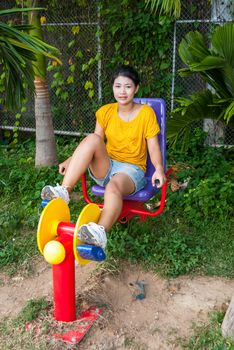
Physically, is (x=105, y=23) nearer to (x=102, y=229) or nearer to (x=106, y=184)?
(x=106, y=184)

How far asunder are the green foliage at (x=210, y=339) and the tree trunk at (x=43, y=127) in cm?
267

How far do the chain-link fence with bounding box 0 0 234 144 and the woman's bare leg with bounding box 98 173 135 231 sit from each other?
272 centimetres

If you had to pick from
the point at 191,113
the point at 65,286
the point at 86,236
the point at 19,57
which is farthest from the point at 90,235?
the point at 191,113

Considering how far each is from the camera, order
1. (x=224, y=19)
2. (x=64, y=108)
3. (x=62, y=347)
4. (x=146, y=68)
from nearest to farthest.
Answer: (x=62, y=347) → (x=224, y=19) → (x=146, y=68) → (x=64, y=108)

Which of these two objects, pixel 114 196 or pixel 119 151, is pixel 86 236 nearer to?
pixel 114 196

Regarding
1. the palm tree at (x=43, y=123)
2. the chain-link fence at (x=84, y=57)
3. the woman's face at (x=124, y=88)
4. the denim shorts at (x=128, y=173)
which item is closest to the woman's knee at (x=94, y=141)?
the denim shorts at (x=128, y=173)

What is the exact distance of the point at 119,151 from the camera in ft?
10.4

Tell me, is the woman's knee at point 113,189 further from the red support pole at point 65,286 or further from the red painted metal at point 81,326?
the red painted metal at point 81,326

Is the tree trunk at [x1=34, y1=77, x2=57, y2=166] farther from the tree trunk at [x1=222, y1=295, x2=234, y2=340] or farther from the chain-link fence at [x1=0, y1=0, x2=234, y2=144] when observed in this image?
the tree trunk at [x1=222, y1=295, x2=234, y2=340]

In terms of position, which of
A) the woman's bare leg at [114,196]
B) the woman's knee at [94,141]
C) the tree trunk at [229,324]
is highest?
the woman's knee at [94,141]

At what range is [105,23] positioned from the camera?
554 centimetres

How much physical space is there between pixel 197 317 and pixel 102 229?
866 millimetres

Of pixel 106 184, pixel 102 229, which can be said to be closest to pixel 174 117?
pixel 106 184

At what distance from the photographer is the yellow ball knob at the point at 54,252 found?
7.48ft
